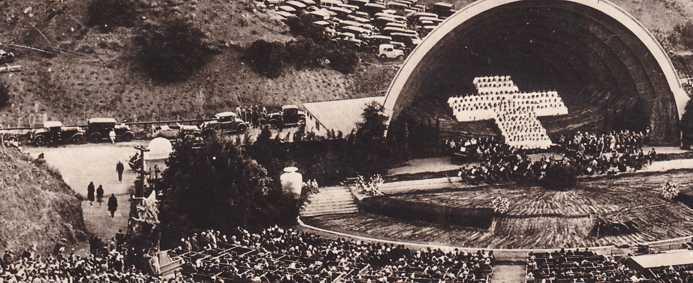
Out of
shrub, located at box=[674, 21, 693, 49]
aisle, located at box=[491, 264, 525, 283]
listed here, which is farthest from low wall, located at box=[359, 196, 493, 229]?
shrub, located at box=[674, 21, 693, 49]

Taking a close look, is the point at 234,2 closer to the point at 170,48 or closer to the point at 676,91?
the point at 170,48

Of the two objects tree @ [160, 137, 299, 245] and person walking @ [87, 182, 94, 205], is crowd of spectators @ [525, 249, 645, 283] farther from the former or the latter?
person walking @ [87, 182, 94, 205]

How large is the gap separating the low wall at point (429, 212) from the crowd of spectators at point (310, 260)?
4474mm

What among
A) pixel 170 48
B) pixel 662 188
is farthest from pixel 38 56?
pixel 662 188

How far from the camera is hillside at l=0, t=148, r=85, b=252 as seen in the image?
33.8 meters

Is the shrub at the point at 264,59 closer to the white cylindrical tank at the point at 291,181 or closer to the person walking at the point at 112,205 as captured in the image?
the white cylindrical tank at the point at 291,181

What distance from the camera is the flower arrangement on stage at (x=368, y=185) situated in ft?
137

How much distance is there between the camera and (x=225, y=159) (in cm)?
3706

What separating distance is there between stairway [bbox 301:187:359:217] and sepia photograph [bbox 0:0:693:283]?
12 centimetres

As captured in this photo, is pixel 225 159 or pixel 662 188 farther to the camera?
pixel 662 188

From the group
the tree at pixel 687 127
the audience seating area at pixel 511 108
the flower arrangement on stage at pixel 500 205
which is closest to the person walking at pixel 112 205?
the flower arrangement on stage at pixel 500 205

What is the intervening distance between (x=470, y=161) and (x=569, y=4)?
29.9ft

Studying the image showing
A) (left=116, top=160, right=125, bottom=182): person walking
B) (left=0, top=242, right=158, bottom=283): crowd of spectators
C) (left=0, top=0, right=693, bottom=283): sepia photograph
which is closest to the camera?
(left=0, top=242, right=158, bottom=283): crowd of spectators

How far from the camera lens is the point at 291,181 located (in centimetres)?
3975
